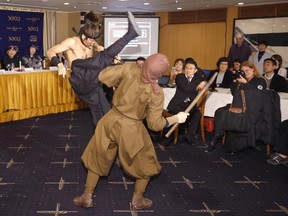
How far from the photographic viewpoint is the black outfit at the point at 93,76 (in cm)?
269

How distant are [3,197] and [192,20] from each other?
810cm

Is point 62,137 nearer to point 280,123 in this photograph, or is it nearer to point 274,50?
point 280,123

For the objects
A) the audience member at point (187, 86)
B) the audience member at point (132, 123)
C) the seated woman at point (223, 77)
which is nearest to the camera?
the audience member at point (132, 123)

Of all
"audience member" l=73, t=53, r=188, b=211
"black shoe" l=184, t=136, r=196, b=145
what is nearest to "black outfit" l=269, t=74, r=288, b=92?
"black shoe" l=184, t=136, r=196, b=145

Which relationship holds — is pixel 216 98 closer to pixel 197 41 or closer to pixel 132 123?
pixel 132 123

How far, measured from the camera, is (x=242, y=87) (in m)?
3.59

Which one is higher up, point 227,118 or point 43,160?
point 227,118

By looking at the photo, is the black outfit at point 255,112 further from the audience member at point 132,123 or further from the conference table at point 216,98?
the audience member at point 132,123

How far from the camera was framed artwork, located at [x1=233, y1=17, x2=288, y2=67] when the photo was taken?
25.3ft

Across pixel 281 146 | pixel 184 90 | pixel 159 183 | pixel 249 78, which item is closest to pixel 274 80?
pixel 249 78

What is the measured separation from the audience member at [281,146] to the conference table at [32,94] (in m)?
3.66

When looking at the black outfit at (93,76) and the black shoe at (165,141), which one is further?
the black shoe at (165,141)

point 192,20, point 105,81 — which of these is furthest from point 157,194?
point 192,20


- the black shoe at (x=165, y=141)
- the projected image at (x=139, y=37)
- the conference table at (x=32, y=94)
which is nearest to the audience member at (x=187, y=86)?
the black shoe at (x=165, y=141)
